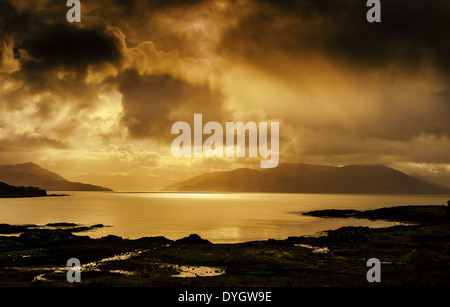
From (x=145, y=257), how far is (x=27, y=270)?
50.2ft

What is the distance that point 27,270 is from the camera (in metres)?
39.1

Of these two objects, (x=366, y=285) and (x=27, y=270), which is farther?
(x=27, y=270)

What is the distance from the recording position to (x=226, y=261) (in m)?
45.3

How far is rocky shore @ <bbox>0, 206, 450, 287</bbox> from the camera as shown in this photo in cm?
3038

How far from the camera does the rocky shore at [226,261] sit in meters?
30.4

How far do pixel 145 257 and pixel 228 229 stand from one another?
175 ft

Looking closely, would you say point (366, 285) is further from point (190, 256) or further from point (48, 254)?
point (48, 254)

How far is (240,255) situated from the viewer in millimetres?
49781

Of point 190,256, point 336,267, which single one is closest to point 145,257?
point 190,256

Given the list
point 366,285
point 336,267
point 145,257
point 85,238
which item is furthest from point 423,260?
point 85,238
